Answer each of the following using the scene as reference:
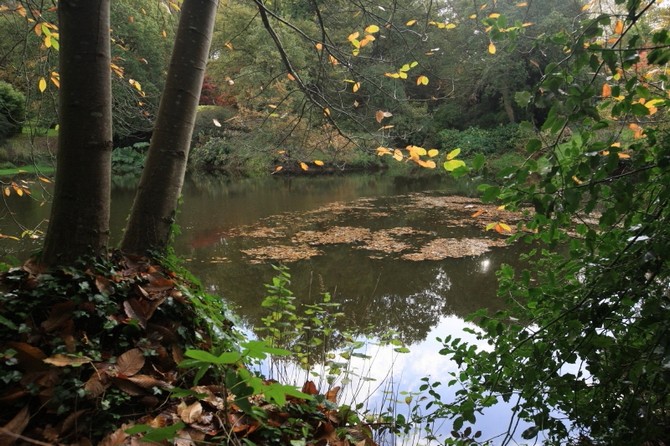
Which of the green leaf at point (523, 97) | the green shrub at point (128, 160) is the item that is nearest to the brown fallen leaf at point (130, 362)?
the green leaf at point (523, 97)

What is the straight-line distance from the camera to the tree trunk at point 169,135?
6.47ft

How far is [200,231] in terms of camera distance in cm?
838

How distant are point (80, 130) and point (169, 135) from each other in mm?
430

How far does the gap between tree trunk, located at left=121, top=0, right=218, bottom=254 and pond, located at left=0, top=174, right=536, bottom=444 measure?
174 centimetres

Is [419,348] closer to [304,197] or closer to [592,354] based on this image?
[592,354]

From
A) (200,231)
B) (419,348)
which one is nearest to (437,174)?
(200,231)

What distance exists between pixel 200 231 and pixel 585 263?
306 inches

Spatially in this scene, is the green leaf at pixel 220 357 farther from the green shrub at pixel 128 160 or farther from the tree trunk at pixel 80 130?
the green shrub at pixel 128 160

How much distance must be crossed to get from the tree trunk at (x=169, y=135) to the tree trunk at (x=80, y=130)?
299mm

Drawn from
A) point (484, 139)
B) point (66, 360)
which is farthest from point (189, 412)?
point (484, 139)

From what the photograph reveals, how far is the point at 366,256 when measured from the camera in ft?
22.2

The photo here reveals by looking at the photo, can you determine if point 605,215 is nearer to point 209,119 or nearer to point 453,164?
point 453,164

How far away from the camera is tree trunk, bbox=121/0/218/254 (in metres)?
1.97

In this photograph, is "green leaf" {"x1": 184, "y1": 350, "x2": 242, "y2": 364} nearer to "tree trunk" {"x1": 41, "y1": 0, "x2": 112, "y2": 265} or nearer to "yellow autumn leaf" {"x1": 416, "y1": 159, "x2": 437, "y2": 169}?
"tree trunk" {"x1": 41, "y1": 0, "x2": 112, "y2": 265}
